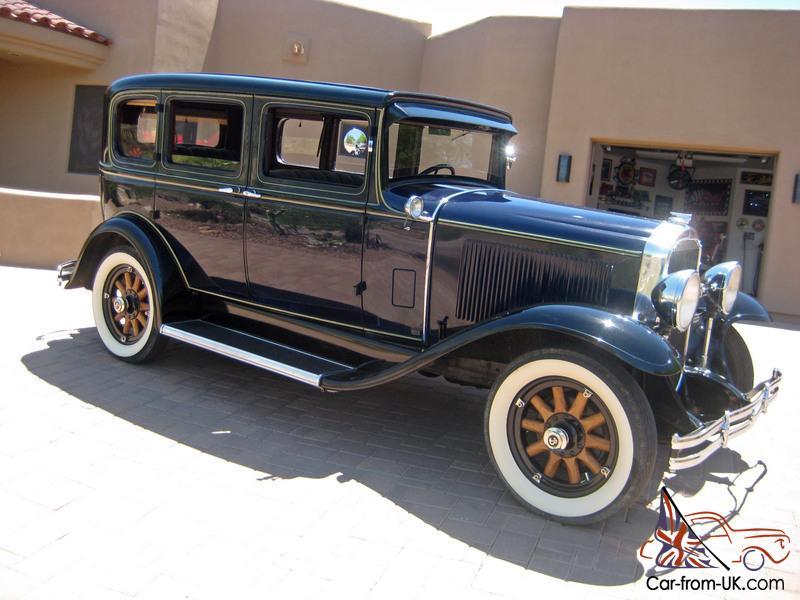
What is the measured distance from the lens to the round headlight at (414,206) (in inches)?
146

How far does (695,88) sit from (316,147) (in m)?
6.91

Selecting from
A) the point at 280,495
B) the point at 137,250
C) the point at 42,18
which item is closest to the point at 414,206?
the point at 280,495

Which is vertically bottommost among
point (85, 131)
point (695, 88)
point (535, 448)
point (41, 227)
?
point (535, 448)

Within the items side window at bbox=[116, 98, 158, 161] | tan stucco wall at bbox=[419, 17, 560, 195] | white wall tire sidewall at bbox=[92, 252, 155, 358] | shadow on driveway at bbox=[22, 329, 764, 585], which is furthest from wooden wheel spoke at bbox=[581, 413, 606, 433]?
tan stucco wall at bbox=[419, 17, 560, 195]

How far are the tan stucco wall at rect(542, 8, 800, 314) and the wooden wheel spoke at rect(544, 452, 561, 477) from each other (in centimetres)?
741

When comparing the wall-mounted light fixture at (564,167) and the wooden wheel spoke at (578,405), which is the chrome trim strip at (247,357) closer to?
the wooden wheel spoke at (578,405)

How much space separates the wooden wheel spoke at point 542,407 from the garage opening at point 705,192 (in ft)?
26.5

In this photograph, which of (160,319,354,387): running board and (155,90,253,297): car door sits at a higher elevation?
(155,90,253,297): car door

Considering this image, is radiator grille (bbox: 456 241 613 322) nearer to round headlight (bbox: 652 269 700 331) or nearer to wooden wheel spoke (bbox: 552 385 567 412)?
round headlight (bbox: 652 269 700 331)

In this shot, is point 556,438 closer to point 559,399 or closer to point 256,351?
point 559,399

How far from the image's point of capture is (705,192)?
12328mm

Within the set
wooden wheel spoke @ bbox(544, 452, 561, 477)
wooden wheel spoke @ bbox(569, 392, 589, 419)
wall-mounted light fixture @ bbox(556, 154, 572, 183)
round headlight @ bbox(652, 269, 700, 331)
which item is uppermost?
Result: wall-mounted light fixture @ bbox(556, 154, 572, 183)

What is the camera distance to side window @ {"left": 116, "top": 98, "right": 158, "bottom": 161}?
197 inches

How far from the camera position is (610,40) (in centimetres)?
973
